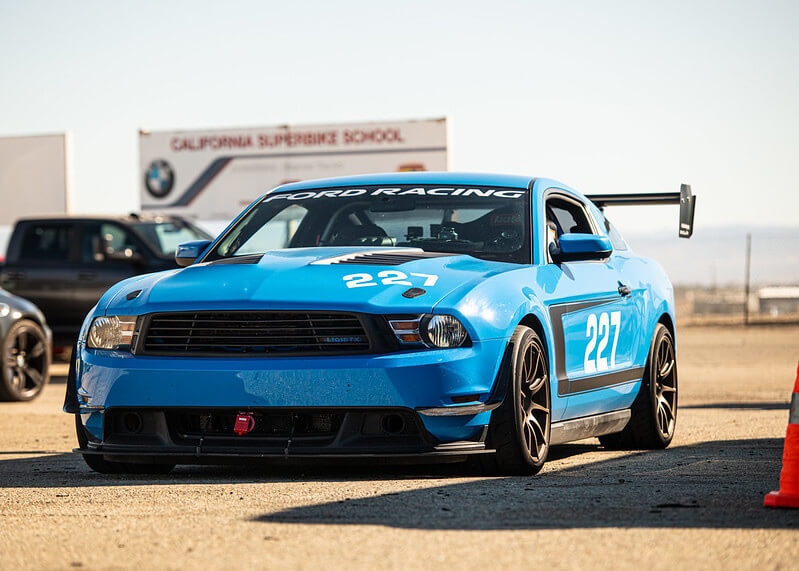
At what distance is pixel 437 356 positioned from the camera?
671cm

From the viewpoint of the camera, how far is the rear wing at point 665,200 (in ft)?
33.5

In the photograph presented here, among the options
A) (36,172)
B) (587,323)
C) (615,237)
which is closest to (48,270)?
(615,237)

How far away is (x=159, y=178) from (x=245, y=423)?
98.1 feet

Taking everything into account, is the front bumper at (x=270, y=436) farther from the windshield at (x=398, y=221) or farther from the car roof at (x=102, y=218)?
the car roof at (x=102, y=218)

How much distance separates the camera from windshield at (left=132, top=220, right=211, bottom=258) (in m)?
19.2

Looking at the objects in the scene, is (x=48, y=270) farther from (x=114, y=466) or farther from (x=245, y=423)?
(x=245, y=423)

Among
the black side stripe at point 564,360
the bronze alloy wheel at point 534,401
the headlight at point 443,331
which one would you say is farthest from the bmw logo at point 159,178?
the headlight at point 443,331

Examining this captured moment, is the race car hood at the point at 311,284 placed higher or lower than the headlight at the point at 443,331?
higher

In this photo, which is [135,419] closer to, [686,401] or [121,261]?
[686,401]

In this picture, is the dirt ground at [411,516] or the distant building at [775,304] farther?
the distant building at [775,304]

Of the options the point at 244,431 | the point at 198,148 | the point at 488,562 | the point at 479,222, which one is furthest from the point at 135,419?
the point at 198,148

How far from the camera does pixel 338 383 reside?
6.67 metres

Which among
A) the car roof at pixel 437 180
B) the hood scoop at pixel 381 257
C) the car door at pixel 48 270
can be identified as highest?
the car roof at pixel 437 180

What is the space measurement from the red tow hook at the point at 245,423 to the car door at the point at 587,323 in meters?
1.69
